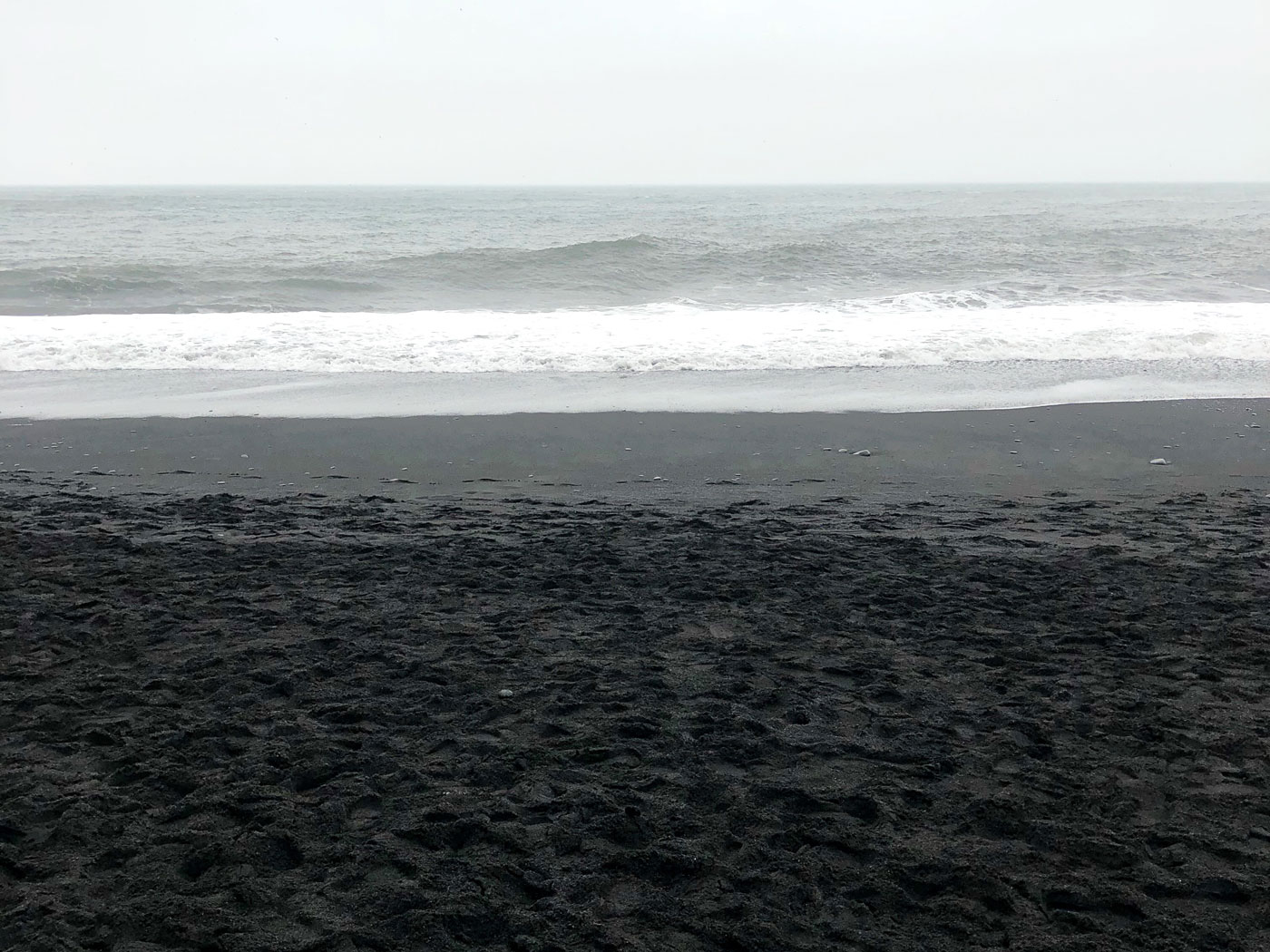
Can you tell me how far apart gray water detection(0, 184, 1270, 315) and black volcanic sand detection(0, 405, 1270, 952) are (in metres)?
11.7

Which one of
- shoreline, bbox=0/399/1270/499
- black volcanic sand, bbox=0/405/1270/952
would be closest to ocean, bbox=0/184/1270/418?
shoreline, bbox=0/399/1270/499

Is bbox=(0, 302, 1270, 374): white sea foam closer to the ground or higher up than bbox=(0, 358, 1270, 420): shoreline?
higher up

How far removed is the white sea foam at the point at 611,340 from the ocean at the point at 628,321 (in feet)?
0.17

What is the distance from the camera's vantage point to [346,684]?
419 cm

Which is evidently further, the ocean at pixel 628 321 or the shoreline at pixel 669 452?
the ocean at pixel 628 321

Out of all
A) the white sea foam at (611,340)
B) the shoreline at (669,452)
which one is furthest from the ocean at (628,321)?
the shoreline at (669,452)

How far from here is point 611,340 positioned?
13.0 m

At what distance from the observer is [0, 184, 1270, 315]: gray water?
1778cm

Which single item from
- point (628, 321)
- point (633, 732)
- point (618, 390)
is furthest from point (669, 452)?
point (628, 321)

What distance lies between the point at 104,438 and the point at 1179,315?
13834mm

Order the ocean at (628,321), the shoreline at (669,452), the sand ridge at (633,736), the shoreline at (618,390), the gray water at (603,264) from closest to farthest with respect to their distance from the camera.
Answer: the sand ridge at (633,736)
the shoreline at (669,452)
the shoreline at (618,390)
the ocean at (628,321)
the gray water at (603,264)

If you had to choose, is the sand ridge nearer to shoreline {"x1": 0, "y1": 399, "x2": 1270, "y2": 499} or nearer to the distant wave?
shoreline {"x1": 0, "y1": 399, "x2": 1270, "y2": 499}

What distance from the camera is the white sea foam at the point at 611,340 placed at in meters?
11.7

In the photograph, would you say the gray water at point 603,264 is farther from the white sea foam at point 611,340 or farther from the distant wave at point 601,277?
the white sea foam at point 611,340
